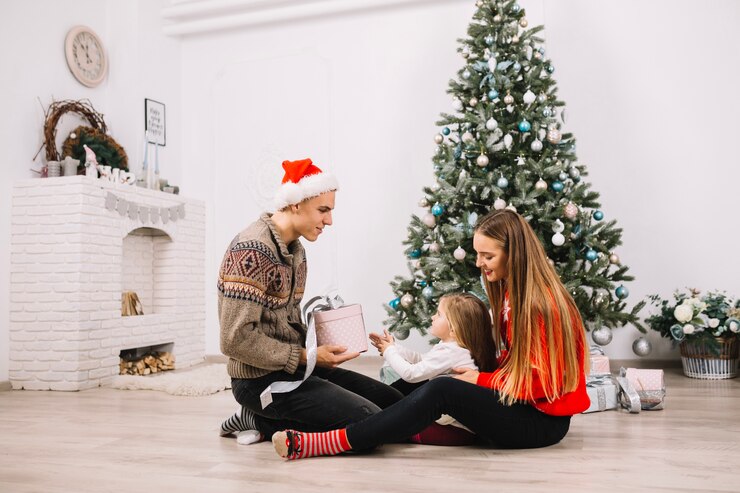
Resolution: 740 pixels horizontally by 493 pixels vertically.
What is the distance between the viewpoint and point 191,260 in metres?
5.01

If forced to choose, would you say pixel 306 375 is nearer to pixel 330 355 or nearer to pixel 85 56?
pixel 330 355

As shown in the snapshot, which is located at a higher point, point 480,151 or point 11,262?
point 480,151

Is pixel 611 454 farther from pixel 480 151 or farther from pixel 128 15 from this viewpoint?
pixel 128 15

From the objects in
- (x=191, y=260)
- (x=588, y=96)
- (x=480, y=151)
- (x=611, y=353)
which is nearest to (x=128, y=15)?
(x=191, y=260)

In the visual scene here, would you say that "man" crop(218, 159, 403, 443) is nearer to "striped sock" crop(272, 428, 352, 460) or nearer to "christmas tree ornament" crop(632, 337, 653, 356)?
"striped sock" crop(272, 428, 352, 460)

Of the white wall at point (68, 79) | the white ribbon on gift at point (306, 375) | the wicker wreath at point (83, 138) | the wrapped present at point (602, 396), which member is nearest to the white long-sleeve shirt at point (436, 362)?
the white ribbon on gift at point (306, 375)

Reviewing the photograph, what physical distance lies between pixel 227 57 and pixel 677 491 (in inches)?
183

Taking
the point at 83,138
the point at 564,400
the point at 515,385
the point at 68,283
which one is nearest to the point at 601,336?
the point at 564,400

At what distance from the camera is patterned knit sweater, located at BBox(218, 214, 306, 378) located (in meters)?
2.13

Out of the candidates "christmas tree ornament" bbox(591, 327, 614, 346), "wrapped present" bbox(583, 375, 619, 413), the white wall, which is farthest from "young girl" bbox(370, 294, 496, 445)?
the white wall

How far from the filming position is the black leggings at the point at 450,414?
207cm

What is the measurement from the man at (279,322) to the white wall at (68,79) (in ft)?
7.79

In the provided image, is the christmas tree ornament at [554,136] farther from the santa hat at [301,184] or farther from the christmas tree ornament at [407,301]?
the santa hat at [301,184]

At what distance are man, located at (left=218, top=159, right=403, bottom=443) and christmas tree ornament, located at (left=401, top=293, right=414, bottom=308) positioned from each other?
54.9 inches
